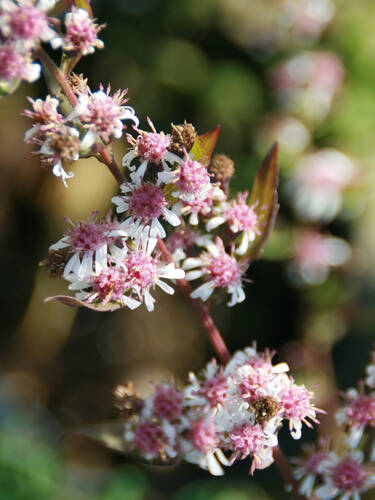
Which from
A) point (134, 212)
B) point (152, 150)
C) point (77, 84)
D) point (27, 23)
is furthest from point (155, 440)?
point (27, 23)

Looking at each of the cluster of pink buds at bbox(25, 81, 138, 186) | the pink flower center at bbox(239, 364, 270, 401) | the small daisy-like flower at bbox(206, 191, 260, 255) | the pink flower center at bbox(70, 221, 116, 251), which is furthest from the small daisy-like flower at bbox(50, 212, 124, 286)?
the pink flower center at bbox(239, 364, 270, 401)

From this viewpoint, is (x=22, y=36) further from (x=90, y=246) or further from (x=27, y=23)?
(x=90, y=246)

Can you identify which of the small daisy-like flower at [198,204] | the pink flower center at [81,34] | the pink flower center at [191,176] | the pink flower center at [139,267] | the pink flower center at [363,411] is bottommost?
the pink flower center at [363,411]

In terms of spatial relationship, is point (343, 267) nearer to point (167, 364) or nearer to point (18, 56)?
point (167, 364)

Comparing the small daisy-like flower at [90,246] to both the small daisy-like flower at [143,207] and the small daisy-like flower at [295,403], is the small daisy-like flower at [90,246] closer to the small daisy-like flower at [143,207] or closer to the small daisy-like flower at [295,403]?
the small daisy-like flower at [143,207]

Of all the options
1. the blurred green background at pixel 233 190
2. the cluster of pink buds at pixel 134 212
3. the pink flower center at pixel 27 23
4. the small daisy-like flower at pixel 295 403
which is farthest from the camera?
the blurred green background at pixel 233 190

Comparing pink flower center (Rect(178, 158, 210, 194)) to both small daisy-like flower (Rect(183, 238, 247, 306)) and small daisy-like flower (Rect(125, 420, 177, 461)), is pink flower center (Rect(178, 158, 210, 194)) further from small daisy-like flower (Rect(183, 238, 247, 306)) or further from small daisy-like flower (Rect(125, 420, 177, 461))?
small daisy-like flower (Rect(125, 420, 177, 461))

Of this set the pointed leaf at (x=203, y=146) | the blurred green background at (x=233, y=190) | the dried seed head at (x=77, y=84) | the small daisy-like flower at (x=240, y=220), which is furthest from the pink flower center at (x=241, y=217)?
the blurred green background at (x=233, y=190)

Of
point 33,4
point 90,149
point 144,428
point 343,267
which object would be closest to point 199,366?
point 343,267
